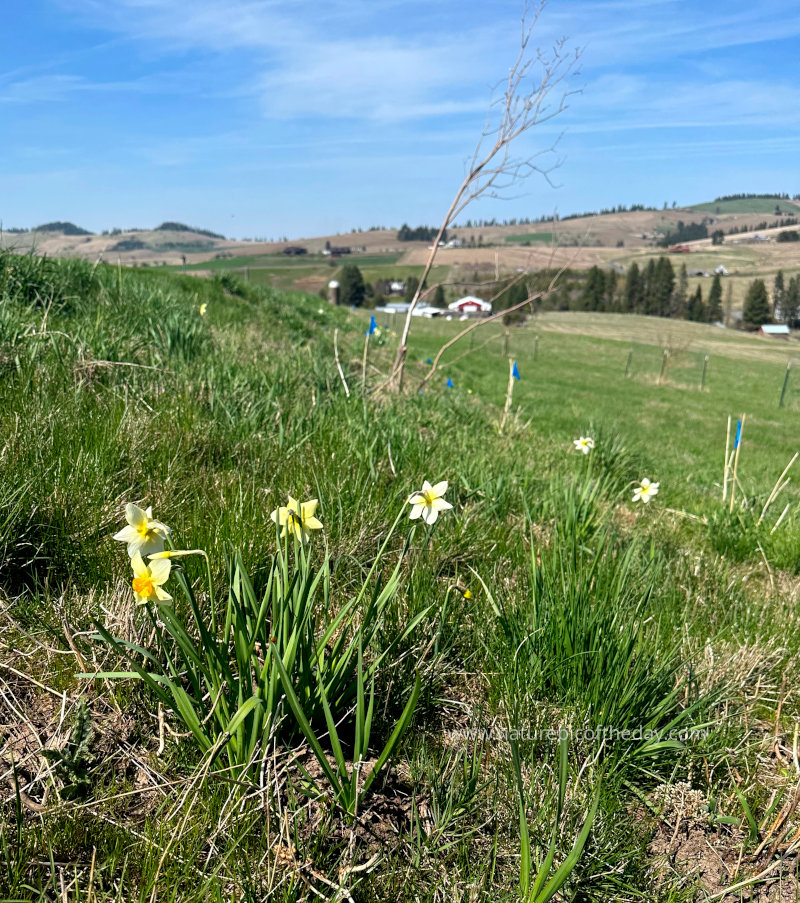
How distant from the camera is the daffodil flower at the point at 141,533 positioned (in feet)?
5.06

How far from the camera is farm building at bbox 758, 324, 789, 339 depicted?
254 ft

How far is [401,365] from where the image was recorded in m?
5.18

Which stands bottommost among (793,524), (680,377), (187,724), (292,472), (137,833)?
(680,377)

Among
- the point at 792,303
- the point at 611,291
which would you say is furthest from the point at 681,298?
the point at 792,303

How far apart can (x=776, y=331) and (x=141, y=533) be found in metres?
91.5

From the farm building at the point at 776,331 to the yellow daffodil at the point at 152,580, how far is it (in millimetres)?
87418

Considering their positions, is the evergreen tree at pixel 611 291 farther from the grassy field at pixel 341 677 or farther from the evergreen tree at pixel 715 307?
the grassy field at pixel 341 677

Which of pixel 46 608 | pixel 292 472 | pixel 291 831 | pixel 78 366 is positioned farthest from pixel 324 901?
pixel 78 366

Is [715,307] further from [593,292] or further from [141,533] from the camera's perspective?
[141,533]

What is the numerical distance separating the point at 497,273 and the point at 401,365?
3.24ft

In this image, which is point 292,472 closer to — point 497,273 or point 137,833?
point 137,833

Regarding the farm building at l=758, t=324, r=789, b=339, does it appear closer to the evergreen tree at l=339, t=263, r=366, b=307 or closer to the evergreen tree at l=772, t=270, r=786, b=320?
the evergreen tree at l=772, t=270, r=786, b=320

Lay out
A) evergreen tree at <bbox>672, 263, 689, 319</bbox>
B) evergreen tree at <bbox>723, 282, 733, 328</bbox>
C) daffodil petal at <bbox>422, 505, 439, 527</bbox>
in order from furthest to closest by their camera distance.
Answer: evergreen tree at <bbox>672, 263, 689, 319</bbox> < evergreen tree at <bbox>723, 282, 733, 328</bbox> < daffodil petal at <bbox>422, 505, 439, 527</bbox>

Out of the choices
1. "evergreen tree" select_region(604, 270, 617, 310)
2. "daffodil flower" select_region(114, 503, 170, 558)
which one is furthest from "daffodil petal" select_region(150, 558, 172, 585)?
"evergreen tree" select_region(604, 270, 617, 310)
